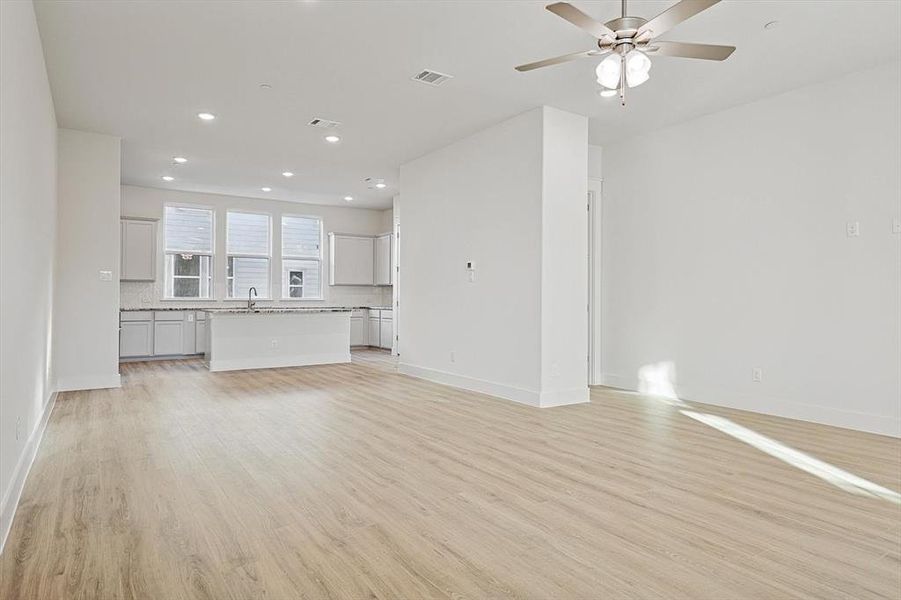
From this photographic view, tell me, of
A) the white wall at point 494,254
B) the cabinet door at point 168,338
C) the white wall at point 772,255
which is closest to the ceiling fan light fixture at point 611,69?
the white wall at point 494,254

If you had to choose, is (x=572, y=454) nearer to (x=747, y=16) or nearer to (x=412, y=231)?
(x=747, y=16)

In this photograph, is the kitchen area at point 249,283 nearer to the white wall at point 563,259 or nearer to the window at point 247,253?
the window at point 247,253

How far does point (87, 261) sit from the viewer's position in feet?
19.7

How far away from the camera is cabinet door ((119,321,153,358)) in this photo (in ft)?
28.4

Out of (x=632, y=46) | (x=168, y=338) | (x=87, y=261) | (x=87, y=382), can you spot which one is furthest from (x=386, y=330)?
(x=632, y=46)

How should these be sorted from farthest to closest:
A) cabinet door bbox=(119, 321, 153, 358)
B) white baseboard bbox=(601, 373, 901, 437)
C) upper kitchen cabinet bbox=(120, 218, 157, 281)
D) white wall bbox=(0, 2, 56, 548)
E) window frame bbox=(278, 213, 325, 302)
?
window frame bbox=(278, 213, 325, 302)
upper kitchen cabinet bbox=(120, 218, 157, 281)
cabinet door bbox=(119, 321, 153, 358)
white baseboard bbox=(601, 373, 901, 437)
white wall bbox=(0, 2, 56, 548)

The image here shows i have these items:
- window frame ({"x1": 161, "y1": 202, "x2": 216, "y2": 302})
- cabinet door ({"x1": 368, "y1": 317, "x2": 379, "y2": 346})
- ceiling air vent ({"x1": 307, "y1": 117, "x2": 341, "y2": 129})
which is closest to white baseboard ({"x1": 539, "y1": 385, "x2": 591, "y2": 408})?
ceiling air vent ({"x1": 307, "y1": 117, "x2": 341, "y2": 129})

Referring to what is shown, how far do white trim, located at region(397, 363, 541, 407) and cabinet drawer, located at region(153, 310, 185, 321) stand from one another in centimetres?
436

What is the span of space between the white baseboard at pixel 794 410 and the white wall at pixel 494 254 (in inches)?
49.2

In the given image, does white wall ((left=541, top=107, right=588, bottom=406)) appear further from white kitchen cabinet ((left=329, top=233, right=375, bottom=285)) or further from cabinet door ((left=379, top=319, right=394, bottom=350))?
white kitchen cabinet ((left=329, top=233, right=375, bottom=285))

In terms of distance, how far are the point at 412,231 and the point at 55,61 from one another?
4207 millimetres

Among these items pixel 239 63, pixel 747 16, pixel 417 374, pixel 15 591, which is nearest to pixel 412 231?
pixel 417 374

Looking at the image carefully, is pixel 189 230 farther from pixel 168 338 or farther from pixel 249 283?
pixel 168 338

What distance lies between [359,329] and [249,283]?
2.45m
